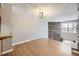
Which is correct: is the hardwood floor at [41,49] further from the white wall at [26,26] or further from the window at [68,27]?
the window at [68,27]

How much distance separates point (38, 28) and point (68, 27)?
561 mm

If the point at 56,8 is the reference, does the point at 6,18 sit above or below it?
below

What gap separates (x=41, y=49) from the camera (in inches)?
85.4

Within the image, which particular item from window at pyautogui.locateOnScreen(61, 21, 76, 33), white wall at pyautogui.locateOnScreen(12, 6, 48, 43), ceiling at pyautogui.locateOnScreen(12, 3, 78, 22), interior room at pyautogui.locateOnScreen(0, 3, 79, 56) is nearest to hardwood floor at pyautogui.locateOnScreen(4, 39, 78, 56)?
interior room at pyautogui.locateOnScreen(0, 3, 79, 56)

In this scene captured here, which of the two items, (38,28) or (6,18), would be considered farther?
(38,28)

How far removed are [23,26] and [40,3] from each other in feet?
1.72

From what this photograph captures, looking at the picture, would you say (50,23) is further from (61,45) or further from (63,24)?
(61,45)

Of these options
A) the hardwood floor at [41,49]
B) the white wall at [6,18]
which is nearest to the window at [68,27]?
the hardwood floor at [41,49]

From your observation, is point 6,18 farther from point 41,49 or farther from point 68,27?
point 68,27

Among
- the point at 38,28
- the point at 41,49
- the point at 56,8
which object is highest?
the point at 56,8

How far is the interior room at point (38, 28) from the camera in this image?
84.4 inches

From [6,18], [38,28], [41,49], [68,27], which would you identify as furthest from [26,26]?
[68,27]

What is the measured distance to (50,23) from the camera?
90.4 inches

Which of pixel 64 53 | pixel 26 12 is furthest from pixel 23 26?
pixel 64 53
